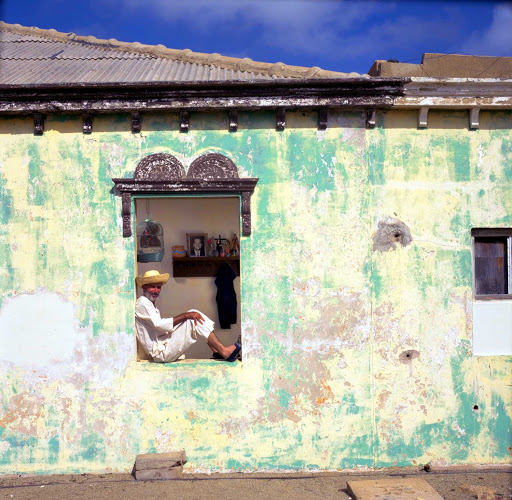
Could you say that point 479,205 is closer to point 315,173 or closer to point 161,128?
point 315,173

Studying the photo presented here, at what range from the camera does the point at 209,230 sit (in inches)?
407

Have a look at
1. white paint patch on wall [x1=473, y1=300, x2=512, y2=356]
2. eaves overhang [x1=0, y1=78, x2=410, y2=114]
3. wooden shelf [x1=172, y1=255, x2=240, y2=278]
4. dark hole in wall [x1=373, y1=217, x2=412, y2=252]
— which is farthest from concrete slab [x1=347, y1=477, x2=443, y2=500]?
wooden shelf [x1=172, y1=255, x2=240, y2=278]

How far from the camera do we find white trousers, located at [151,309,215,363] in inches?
237

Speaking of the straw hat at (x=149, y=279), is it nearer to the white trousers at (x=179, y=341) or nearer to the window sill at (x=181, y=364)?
the white trousers at (x=179, y=341)

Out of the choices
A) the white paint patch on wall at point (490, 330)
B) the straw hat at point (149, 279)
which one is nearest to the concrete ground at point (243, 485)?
the white paint patch on wall at point (490, 330)

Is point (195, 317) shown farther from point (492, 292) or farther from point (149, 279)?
point (492, 292)

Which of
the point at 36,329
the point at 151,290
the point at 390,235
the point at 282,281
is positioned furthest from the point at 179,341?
the point at 390,235

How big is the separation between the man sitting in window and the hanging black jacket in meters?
3.63

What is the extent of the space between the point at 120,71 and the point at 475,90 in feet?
13.8

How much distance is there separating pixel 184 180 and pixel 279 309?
1.64m

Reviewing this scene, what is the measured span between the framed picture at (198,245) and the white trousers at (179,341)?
3.91 metres

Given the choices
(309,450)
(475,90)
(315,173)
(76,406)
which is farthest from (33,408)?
(475,90)

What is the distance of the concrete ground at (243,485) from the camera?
17.2 ft

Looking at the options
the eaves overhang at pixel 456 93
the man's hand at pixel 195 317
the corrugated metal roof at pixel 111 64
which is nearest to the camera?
the eaves overhang at pixel 456 93
